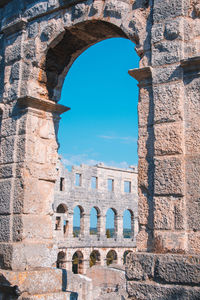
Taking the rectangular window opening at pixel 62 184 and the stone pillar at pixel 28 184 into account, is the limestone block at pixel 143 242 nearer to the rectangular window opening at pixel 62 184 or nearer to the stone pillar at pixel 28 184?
the stone pillar at pixel 28 184

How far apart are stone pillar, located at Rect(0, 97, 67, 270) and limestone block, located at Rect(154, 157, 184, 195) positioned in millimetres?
2224

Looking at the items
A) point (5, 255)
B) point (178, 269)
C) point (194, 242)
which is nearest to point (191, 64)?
point (194, 242)

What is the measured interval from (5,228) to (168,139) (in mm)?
2910

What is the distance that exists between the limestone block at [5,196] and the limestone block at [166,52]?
9.37 feet

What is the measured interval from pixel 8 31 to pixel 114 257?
27320 millimetres

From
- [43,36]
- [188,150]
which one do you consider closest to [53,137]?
[43,36]

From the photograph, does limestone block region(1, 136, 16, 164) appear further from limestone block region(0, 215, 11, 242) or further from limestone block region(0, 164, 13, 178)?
limestone block region(0, 215, 11, 242)

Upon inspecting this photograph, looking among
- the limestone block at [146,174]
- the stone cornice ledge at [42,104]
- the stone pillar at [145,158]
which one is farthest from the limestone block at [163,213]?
the stone cornice ledge at [42,104]

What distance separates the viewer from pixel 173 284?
395 centimetres

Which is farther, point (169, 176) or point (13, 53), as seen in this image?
point (13, 53)

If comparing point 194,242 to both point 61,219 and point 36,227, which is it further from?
point 61,219

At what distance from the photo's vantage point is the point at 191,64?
14.1 feet

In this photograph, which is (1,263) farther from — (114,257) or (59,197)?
(114,257)

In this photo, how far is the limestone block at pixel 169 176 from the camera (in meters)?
4.18
